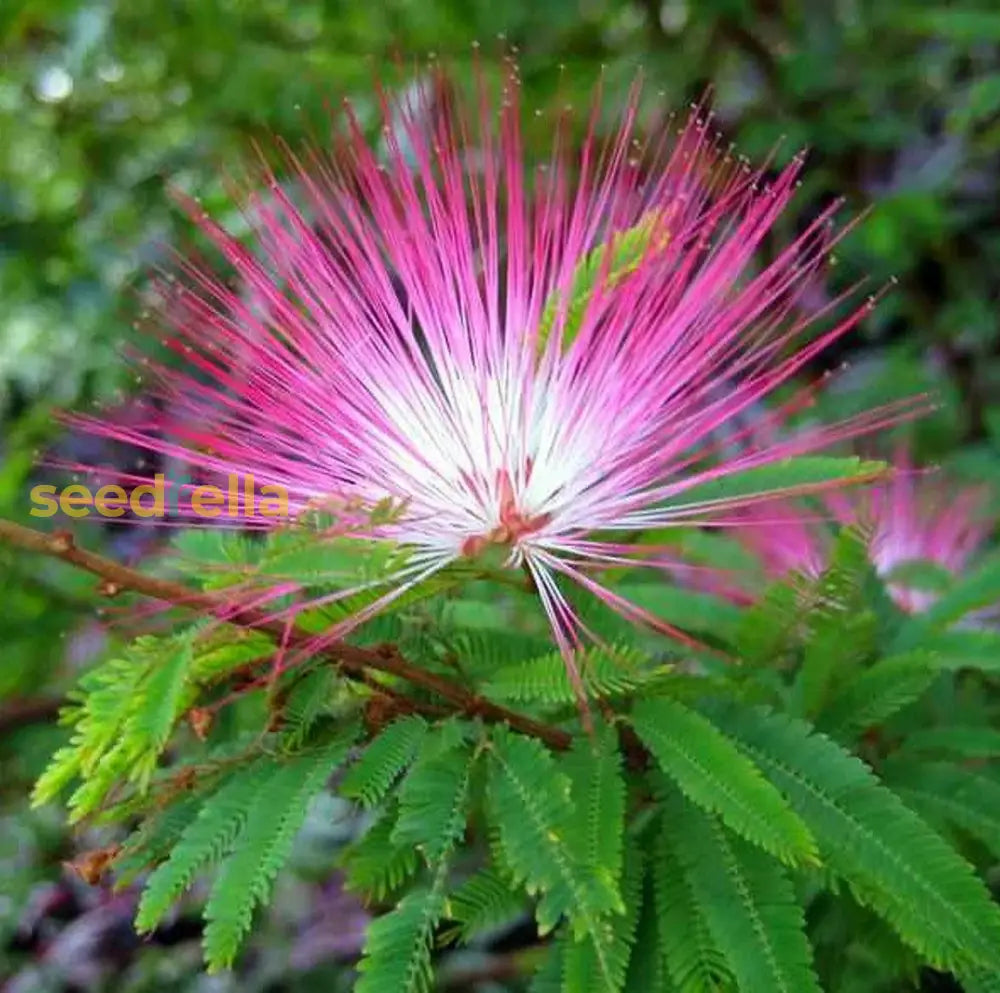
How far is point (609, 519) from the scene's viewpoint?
3.65 ft

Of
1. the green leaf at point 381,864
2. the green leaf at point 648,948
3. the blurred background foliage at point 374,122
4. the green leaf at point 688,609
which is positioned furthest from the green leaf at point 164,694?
the blurred background foliage at point 374,122

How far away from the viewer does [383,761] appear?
1.03 metres

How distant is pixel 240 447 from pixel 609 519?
13.1 inches

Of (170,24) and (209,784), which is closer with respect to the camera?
(209,784)

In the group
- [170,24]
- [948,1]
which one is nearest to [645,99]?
[948,1]

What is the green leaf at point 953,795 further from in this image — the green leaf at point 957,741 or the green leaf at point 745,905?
the green leaf at point 745,905

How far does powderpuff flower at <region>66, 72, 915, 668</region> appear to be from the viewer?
106 centimetres

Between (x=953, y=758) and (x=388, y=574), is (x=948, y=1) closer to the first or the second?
(x=953, y=758)

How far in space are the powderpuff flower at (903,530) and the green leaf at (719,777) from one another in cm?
57

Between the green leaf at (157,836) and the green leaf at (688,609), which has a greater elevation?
the green leaf at (688,609)

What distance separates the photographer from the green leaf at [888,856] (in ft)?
3.19

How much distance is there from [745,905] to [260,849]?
40cm

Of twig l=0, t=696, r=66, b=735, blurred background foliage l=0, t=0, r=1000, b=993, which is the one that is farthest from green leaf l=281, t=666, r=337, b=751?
blurred background foliage l=0, t=0, r=1000, b=993

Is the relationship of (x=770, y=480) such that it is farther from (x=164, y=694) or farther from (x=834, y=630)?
(x=164, y=694)
